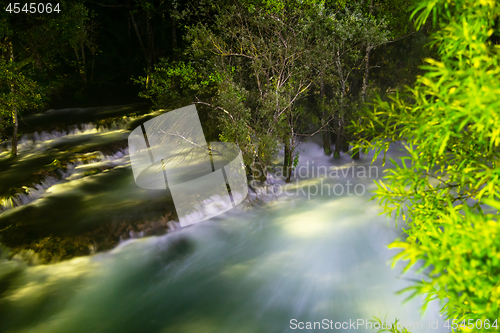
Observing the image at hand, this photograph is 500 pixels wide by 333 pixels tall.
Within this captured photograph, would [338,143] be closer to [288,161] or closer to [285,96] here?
[288,161]

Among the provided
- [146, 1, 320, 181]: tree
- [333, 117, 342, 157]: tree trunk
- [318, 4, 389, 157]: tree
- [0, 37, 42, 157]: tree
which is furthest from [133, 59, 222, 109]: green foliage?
[333, 117, 342, 157]: tree trunk

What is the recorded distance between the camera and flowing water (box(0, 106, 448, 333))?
5.17m

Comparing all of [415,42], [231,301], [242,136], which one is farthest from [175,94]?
[415,42]

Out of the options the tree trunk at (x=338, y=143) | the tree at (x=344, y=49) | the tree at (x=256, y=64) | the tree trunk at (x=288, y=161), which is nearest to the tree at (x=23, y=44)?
the tree at (x=256, y=64)

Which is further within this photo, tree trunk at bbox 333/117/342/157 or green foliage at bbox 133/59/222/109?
tree trunk at bbox 333/117/342/157

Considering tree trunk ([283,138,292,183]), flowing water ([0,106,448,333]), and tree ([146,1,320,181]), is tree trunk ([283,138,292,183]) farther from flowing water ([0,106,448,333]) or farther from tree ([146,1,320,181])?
flowing water ([0,106,448,333])

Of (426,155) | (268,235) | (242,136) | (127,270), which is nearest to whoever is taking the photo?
(426,155)

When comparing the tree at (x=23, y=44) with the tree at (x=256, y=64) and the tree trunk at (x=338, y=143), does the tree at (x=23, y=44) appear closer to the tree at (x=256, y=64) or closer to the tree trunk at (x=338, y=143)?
the tree at (x=256, y=64)

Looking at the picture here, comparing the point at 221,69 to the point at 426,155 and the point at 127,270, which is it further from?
the point at 426,155

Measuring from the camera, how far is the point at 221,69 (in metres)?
8.16

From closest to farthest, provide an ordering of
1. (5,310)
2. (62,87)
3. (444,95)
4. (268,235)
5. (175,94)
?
(444,95), (5,310), (268,235), (175,94), (62,87)

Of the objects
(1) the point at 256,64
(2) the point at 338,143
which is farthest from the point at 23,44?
(2) the point at 338,143

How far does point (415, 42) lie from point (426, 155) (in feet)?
33.9

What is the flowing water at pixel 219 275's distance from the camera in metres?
5.17
